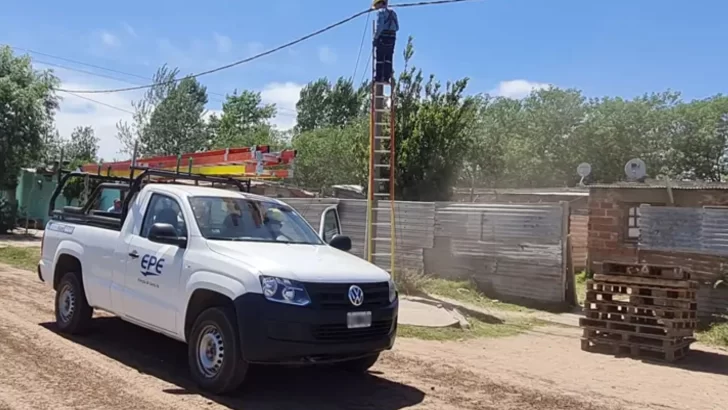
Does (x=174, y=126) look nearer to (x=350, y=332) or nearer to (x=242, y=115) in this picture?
(x=242, y=115)

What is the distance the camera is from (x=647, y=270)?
9.33m

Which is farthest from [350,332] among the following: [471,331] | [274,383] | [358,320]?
[471,331]

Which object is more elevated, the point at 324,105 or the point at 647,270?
the point at 324,105

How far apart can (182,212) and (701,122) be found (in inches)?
1728

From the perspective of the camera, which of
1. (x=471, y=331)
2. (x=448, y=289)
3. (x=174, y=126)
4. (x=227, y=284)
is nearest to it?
(x=227, y=284)

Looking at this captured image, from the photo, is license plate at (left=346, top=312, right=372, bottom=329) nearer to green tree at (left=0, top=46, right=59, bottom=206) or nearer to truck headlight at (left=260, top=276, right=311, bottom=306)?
truck headlight at (left=260, top=276, right=311, bottom=306)

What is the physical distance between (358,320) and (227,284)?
1162 millimetres

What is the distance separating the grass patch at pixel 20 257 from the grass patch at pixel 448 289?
8814 millimetres

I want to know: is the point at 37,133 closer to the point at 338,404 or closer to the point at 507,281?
the point at 507,281

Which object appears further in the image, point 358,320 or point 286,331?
point 358,320

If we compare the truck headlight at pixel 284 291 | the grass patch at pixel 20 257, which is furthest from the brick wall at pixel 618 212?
the grass patch at pixel 20 257

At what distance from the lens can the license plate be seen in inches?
228

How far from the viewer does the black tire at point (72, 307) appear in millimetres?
7789

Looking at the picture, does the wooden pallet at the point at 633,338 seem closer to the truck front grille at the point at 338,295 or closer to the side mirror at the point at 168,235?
the truck front grille at the point at 338,295
